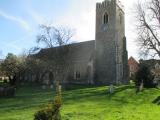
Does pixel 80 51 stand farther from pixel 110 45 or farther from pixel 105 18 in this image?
pixel 105 18

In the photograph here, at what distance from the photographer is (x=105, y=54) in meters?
53.5

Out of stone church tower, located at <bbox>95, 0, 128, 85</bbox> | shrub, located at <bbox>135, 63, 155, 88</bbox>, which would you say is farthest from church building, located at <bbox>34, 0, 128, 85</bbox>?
shrub, located at <bbox>135, 63, 155, 88</bbox>

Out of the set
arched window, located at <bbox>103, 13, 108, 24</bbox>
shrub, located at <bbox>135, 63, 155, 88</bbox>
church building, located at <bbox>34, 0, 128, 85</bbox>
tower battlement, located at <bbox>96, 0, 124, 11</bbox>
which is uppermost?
tower battlement, located at <bbox>96, 0, 124, 11</bbox>

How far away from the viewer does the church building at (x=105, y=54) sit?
52344 millimetres

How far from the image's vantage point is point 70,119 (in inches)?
592

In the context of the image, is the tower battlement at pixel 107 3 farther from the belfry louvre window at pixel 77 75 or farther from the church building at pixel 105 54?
the belfry louvre window at pixel 77 75

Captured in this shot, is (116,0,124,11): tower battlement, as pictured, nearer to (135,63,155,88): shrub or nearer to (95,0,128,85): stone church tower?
(95,0,128,85): stone church tower

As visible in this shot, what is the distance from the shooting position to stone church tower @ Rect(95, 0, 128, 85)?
52.1 m

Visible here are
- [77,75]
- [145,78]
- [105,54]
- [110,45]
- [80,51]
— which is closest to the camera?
[145,78]

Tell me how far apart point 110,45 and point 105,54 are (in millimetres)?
2043

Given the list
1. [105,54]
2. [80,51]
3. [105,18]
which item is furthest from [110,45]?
[80,51]

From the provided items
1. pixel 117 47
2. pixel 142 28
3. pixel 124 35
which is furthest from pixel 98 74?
pixel 142 28

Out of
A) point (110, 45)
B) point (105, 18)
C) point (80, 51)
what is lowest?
point (80, 51)

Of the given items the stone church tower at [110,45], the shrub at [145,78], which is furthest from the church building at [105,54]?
the shrub at [145,78]
